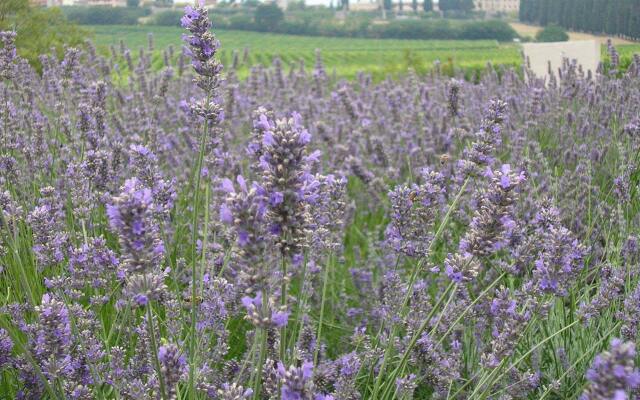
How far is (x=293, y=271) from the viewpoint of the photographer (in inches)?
82.0

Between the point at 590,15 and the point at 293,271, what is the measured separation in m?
6.25

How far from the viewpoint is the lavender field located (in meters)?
1.32

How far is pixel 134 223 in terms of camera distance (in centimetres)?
125

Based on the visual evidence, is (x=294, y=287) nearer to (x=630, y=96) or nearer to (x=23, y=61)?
(x=23, y=61)

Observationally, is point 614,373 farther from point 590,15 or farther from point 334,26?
point 334,26

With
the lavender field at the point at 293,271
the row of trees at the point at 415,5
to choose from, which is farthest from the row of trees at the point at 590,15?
the row of trees at the point at 415,5

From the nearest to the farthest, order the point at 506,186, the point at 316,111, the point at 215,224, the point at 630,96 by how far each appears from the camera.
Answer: the point at 506,186
the point at 215,224
the point at 630,96
the point at 316,111

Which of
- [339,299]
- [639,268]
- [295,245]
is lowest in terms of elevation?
[339,299]

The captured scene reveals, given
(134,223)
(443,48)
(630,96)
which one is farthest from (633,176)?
(443,48)

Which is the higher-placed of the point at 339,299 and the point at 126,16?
the point at 126,16

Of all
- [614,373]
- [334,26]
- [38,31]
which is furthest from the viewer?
[334,26]

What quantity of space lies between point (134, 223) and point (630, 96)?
15.6 feet

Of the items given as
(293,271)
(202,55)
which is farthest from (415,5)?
(202,55)

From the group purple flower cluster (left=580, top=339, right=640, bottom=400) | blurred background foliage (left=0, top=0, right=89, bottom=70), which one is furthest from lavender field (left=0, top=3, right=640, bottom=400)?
blurred background foliage (left=0, top=0, right=89, bottom=70)
